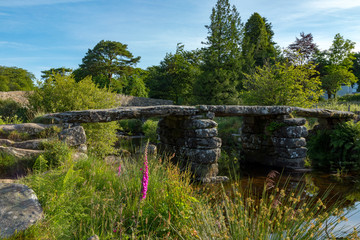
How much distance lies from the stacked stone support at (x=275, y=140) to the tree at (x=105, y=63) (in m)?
26.2

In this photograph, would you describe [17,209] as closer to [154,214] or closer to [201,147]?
[154,214]

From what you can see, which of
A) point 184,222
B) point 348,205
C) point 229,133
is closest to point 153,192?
point 184,222

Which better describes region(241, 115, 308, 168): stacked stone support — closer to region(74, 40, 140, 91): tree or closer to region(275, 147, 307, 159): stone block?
region(275, 147, 307, 159): stone block

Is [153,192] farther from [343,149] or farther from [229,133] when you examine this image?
[229,133]

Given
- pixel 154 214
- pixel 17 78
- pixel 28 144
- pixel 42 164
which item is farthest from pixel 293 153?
pixel 17 78

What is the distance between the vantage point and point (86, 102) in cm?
852

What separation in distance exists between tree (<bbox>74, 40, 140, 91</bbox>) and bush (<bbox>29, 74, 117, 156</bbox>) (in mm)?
25169

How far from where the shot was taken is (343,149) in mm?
9945

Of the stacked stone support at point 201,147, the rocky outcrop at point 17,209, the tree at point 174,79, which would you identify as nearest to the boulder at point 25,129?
the rocky outcrop at point 17,209

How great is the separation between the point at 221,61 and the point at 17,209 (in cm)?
2220

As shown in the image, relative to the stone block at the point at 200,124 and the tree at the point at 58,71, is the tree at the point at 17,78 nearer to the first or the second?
the tree at the point at 58,71

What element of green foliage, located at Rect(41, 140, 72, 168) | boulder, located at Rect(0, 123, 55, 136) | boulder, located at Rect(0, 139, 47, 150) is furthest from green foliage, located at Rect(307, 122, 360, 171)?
boulder, located at Rect(0, 123, 55, 136)

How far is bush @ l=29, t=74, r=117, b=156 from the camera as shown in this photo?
823 cm

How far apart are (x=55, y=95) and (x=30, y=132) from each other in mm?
3396
